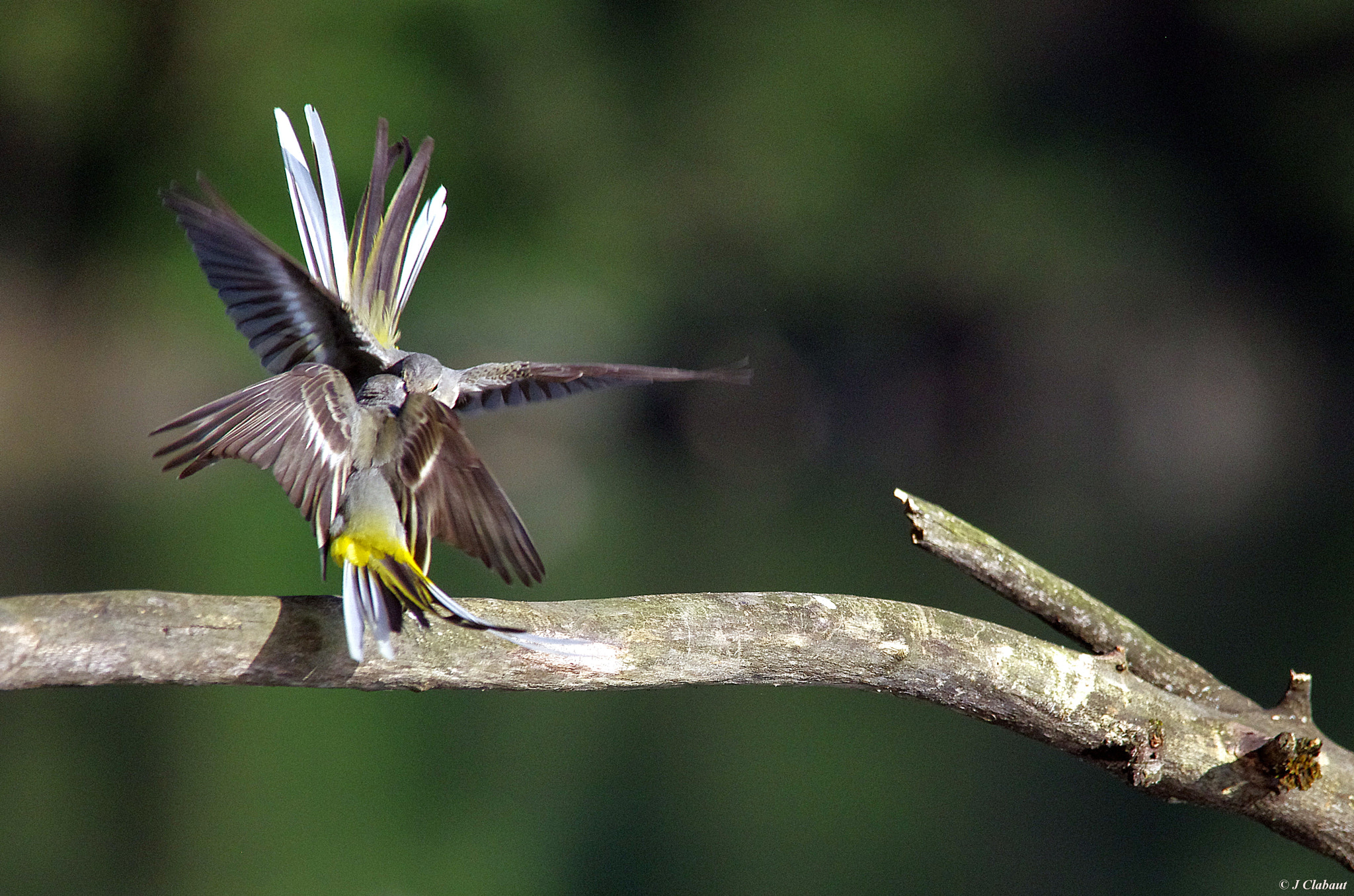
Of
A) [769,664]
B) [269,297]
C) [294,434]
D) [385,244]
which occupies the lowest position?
[769,664]

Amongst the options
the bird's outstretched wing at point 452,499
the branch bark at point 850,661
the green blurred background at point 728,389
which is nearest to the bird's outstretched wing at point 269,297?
the bird's outstretched wing at point 452,499

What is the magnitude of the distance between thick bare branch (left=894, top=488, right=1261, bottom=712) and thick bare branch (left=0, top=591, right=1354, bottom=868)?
0.12 metres

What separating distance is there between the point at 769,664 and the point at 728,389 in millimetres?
18375

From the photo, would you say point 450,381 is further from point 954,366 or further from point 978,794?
point 954,366

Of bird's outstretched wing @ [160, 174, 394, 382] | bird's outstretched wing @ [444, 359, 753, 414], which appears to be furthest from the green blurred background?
bird's outstretched wing @ [160, 174, 394, 382]

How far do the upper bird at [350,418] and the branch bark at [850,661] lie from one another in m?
0.10

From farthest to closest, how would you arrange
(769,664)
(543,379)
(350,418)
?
1. (543,379)
2. (350,418)
3. (769,664)

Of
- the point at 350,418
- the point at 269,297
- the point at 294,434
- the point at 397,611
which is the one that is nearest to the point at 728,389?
the point at 269,297

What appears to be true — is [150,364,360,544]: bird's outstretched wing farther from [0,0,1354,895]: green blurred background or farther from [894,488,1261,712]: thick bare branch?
[0,0,1354,895]: green blurred background

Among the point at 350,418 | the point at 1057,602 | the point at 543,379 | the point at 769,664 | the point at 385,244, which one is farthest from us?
the point at 385,244

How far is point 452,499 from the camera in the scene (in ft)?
8.97

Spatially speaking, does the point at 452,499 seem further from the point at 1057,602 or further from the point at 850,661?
the point at 1057,602

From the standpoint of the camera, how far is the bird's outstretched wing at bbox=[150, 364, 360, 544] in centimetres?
261

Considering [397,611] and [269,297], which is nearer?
[397,611]
